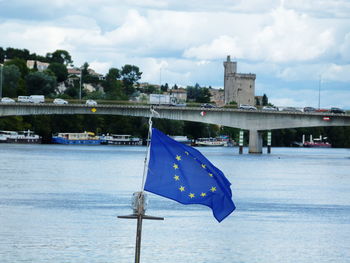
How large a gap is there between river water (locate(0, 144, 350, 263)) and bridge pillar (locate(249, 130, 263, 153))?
2875 inches

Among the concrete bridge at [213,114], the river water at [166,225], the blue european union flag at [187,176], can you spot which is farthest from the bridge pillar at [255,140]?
the blue european union flag at [187,176]

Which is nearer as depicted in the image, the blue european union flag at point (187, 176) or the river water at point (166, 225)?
the blue european union flag at point (187, 176)

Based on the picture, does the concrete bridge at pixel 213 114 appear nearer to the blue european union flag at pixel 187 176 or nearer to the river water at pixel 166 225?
the river water at pixel 166 225

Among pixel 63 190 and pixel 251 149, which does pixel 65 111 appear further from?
pixel 63 190

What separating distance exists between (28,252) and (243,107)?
133m

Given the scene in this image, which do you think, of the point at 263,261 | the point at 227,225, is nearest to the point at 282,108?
the point at 227,225

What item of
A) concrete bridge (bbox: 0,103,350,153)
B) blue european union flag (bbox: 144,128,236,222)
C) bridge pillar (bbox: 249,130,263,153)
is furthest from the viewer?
bridge pillar (bbox: 249,130,263,153)

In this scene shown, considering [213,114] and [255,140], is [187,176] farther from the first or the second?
[255,140]

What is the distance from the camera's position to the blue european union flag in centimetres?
2719

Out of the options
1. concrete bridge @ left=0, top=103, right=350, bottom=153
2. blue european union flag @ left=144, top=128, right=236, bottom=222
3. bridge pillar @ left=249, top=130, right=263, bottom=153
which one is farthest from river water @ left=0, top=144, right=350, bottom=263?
bridge pillar @ left=249, top=130, right=263, bottom=153

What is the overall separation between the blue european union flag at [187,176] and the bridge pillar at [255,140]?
5586 inches

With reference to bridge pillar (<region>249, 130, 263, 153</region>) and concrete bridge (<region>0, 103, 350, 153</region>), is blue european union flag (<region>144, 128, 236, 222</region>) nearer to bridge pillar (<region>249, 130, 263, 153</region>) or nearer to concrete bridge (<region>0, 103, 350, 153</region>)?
concrete bridge (<region>0, 103, 350, 153</region>)

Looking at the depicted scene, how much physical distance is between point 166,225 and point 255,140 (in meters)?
117

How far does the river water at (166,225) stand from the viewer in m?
44.0
